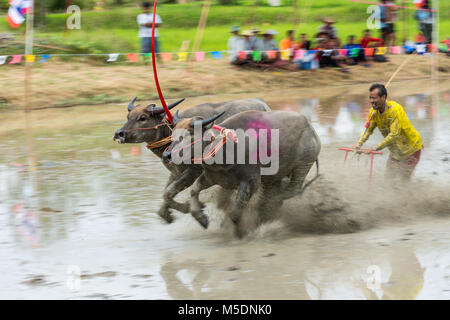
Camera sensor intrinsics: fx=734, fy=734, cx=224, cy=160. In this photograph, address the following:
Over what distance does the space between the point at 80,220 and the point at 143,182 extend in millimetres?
1767

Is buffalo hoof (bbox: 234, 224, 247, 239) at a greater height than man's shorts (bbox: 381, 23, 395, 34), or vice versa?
man's shorts (bbox: 381, 23, 395, 34)

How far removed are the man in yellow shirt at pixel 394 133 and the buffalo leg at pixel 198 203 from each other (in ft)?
5.61

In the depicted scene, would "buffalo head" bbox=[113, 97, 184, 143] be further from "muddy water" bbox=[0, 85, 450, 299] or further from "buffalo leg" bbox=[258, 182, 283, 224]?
"buffalo leg" bbox=[258, 182, 283, 224]

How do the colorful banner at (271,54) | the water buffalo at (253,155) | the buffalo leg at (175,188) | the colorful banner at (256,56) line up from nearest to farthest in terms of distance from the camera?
the water buffalo at (253,155)
the buffalo leg at (175,188)
the colorful banner at (256,56)
the colorful banner at (271,54)

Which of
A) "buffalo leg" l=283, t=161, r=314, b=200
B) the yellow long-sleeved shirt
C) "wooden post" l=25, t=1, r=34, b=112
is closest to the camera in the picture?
"buffalo leg" l=283, t=161, r=314, b=200

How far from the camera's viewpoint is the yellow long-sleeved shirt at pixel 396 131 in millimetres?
7672

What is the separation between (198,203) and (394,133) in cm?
221

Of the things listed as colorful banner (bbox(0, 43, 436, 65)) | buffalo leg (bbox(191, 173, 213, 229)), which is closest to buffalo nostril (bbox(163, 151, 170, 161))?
buffalo leg (bbox(191, 173, 213, 229))

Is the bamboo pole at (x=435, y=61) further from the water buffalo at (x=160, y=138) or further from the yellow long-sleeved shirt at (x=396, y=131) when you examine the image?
the water buffalo at (x=160, y=138)

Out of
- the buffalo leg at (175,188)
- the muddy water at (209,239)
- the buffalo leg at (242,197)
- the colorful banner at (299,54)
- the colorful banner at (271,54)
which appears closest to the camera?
the muddy water at (209,239)

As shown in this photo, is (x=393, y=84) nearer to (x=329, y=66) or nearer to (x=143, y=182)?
(x=329, y=66)

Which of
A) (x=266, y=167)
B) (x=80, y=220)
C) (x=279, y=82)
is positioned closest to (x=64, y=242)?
(x=80, y=220)

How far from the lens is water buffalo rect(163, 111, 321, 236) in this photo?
6707mm

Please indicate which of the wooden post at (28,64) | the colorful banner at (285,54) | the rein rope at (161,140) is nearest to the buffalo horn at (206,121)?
the rein rope at (161,140)
